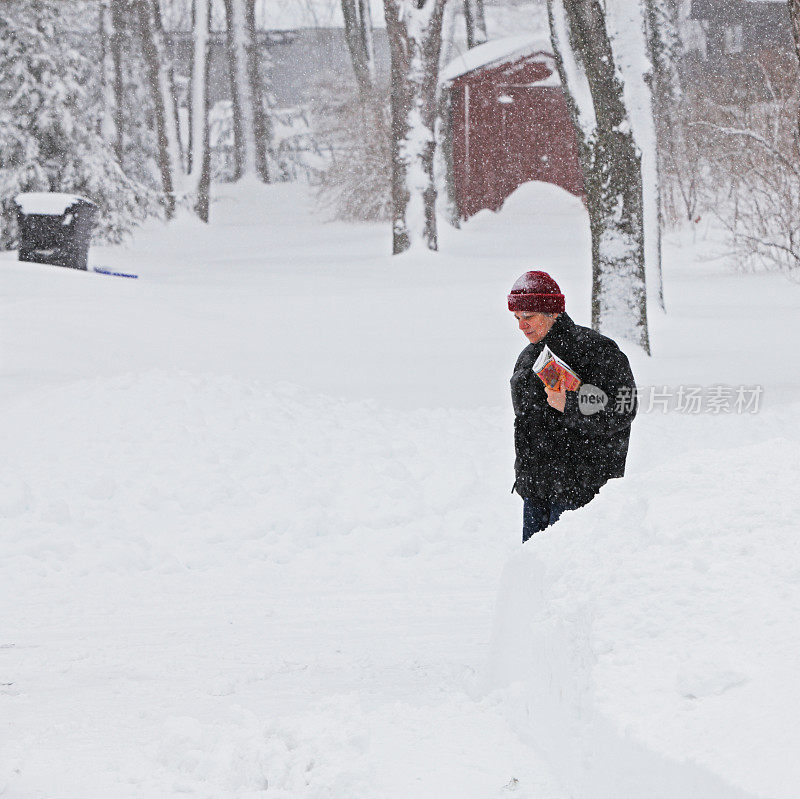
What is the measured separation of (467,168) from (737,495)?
26911 mm

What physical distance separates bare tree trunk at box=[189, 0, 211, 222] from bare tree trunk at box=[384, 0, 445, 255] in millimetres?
12588

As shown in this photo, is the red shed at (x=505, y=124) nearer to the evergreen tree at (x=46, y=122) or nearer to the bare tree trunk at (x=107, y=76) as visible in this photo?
the evergreen tree at (x=46, y=122)

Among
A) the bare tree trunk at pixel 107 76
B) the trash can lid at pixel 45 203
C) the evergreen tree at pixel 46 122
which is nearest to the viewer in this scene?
the trash can lid at pixel 45 203

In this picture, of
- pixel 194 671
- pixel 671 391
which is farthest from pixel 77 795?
pixel 671 391

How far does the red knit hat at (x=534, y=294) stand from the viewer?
14.9 feet

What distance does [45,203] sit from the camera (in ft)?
56.4

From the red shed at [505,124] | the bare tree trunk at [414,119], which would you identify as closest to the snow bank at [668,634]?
the bare tree trunk at [414,119]

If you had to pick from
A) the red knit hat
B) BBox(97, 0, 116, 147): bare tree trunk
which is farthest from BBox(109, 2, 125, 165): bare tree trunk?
the red knit hat

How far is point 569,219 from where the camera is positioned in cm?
2808

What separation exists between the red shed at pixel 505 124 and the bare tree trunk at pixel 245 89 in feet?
28.6

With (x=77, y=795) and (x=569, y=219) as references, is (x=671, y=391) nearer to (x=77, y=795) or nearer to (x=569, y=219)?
(x=77, y=795)

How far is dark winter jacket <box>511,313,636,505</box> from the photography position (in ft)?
14.9

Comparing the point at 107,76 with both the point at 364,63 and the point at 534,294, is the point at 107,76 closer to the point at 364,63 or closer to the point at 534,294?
the point at 364,63

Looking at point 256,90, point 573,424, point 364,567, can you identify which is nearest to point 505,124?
point 256,90
